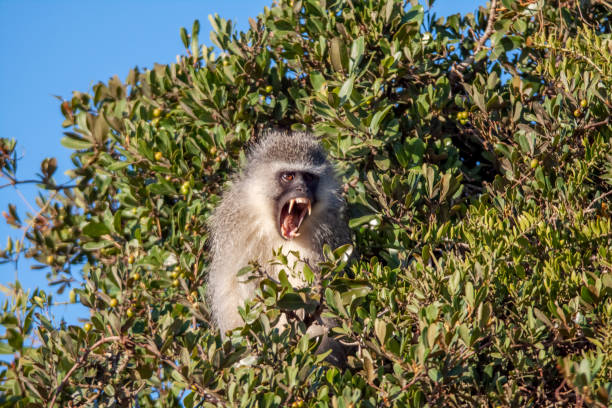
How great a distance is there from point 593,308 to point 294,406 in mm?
1329

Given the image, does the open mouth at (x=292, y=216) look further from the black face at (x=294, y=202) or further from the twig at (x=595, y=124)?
the twig at (x=595, y=124)

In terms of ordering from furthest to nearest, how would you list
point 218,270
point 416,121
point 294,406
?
point 218,270 < point 416,121 < point 294,406

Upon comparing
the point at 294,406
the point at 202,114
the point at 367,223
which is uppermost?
the point at 202,114

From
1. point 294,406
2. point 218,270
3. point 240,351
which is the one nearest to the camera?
point 294,406

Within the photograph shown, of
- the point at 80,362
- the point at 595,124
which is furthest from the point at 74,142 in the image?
the point at 595,124

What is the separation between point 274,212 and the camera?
181 inches

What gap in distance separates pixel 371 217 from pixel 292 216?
0.74 metres

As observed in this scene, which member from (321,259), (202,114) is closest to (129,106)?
(202,114)

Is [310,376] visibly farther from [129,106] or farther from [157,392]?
[129,106]

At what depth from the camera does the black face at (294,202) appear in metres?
4.46

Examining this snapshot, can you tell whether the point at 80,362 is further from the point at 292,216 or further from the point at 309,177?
the point at 309,177

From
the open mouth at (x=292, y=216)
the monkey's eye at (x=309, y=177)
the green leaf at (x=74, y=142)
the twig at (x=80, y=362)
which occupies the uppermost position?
the green leaf at (x=74, y=142)

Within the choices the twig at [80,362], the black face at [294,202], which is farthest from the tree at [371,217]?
the black face at [294,202]

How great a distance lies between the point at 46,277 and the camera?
466cm
